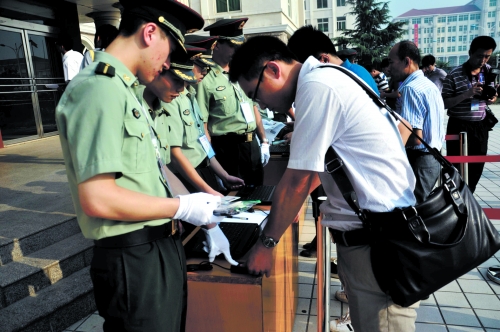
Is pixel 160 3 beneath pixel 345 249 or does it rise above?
above

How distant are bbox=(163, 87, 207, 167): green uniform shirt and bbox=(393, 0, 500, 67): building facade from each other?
9215 centimetres

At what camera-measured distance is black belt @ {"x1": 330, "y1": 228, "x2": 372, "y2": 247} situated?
132cm

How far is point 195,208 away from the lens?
1189mm

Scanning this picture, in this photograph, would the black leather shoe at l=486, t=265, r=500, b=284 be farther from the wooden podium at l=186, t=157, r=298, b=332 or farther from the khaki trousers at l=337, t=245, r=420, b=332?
the wooden podium at l=186, t=157, r=298, b=332

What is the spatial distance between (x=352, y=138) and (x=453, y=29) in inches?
3985

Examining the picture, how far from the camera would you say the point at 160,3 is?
1135 mm

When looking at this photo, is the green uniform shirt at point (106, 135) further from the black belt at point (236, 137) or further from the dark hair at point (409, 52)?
the dark hair at point (409, 52)

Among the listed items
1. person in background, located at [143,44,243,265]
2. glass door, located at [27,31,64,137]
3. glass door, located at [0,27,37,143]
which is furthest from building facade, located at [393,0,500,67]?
person in background, located at [143,44,243,265]

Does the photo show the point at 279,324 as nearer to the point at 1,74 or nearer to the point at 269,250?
the point at 269,250

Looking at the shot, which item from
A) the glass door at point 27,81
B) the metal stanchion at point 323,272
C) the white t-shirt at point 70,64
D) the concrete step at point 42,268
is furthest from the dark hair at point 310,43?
the glass door at point 27,81

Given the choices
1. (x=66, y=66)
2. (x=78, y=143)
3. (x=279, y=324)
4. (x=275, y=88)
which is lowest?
(x=279, y=324)

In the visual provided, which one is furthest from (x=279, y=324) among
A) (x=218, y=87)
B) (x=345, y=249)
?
(x=218, y=87)

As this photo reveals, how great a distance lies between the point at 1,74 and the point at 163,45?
670cm

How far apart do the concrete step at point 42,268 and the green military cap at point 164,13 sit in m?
1.97
